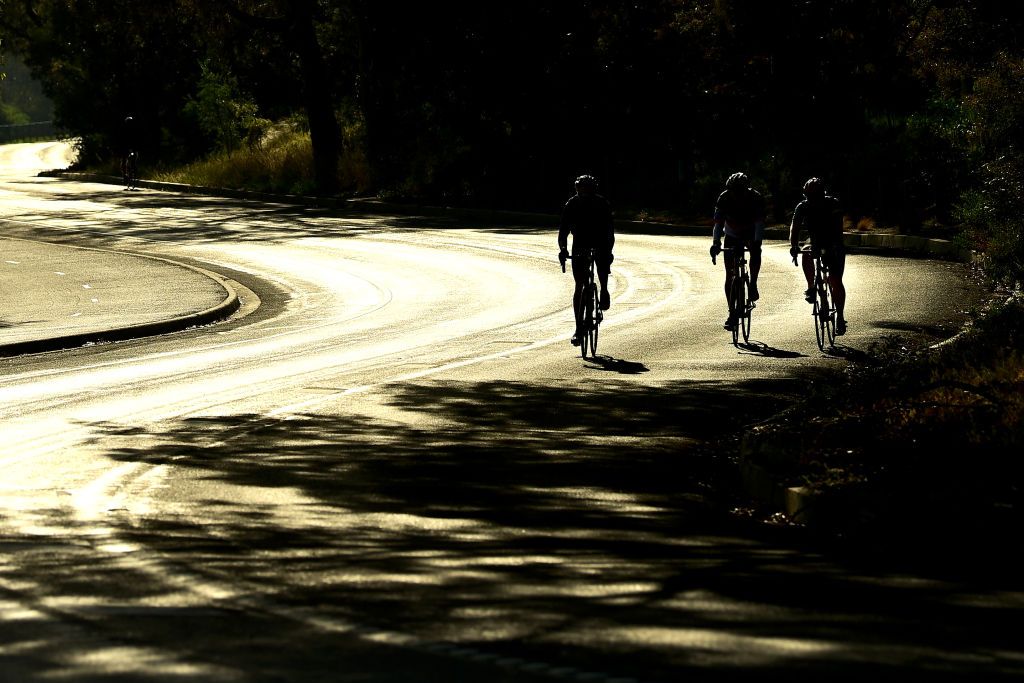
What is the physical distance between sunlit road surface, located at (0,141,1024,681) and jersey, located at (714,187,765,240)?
3.77ft

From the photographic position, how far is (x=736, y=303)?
17047mm

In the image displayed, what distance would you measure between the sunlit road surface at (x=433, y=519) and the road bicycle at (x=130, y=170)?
34.0 meters

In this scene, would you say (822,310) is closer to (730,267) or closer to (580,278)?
(730,267)

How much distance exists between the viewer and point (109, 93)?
201 feet

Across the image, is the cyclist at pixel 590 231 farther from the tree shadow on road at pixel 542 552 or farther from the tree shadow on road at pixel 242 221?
the tree shadow on road at pixel 242 221

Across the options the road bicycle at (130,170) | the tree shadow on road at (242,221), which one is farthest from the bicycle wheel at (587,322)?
the road bicycle at (130,170)

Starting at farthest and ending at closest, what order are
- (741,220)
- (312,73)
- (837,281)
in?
(312,73)
(741,220)
(837,281)

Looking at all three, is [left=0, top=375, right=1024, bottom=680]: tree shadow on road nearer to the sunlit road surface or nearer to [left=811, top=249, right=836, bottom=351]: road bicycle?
the sunlit road surface

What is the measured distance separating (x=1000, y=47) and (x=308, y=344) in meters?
9.86

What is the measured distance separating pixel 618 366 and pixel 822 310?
7.67 feet

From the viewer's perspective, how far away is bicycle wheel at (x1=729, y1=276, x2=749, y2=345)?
55.8 ft

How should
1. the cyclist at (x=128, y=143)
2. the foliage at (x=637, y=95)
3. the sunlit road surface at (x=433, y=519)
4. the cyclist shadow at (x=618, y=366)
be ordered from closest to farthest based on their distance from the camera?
the sunlit road surface at (x=433, y=519) → the cyclist shadow at (x=618, y=366) → the foliage at (x=637, y=95) → the cyclist at (x=128, y=143)

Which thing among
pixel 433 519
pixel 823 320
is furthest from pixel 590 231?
pixel 433 519

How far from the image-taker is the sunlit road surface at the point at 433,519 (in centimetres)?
591
